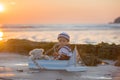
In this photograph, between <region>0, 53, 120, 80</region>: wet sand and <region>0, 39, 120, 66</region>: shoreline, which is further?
<region>0, 39, 120, 66</region>: shoreline

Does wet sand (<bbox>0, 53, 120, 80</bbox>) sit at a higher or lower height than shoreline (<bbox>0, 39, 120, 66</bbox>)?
lower

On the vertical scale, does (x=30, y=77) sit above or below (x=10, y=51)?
below

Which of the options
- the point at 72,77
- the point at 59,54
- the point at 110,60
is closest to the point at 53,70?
the point at 59,54

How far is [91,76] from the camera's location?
13195mm

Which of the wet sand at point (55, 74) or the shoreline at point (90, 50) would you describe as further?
the shoreline at point (90, 50)

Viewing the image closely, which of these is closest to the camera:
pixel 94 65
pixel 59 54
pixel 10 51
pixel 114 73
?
pixel 114 73

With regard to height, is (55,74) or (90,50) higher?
(90,50)

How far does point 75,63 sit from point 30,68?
5.72 ft

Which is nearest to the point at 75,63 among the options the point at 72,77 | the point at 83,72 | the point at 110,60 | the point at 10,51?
the point at 83,72

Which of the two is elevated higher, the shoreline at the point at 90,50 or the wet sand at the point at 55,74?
the shoreline at the point at 90,50

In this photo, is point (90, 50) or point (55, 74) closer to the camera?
point (55, 74)

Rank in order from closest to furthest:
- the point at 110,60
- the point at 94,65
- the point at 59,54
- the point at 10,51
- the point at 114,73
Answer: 1. the point at 114,73
2. the point at 59,54
3. the point at 94,65
4. the point at 110,60
5. the point at 10,51

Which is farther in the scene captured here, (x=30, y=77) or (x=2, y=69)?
(x=2, y=69)

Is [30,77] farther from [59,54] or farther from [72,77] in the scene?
[59,54]
